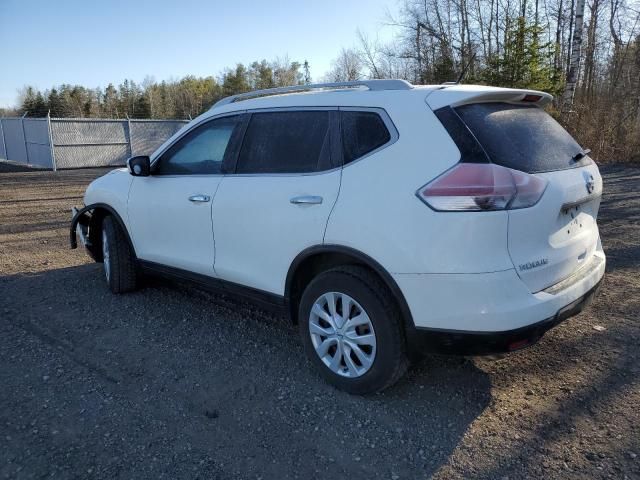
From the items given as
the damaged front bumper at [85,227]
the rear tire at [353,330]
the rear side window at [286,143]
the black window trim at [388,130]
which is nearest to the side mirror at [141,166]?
the rear side window at [286,143]

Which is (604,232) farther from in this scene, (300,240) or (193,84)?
(193,84)

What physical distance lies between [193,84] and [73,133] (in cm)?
7482

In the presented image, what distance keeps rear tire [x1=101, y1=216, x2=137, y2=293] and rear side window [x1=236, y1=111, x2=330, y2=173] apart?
1.83m

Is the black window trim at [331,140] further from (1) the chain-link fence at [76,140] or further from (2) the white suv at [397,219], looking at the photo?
(1) the chain-link fence at [76,140]

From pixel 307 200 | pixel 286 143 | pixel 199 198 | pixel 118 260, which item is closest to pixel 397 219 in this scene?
pixel 307 200

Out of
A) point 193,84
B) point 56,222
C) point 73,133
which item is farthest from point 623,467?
point 193,84

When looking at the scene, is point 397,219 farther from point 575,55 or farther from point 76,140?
point 76,140

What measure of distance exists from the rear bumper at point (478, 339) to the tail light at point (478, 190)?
0.64 m

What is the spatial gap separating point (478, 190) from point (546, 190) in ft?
1.43

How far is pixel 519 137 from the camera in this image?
2.81 meters

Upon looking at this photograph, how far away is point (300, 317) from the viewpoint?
3.26m

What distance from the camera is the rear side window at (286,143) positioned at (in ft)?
10.5

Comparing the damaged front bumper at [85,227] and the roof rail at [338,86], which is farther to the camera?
the damaged front bumper at [85,227]

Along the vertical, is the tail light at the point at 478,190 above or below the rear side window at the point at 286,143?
below
